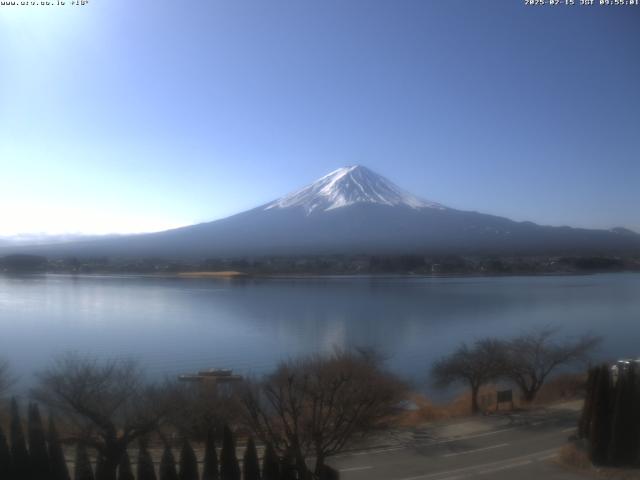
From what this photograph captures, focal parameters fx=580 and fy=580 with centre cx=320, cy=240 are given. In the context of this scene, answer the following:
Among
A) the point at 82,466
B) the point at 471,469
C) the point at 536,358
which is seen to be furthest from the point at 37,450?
the point at 536,358

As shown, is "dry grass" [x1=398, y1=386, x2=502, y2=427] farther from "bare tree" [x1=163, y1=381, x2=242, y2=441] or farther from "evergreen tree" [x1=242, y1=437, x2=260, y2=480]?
"evergreen tree" [x1=242, y1=437, x2=260, y2=480]

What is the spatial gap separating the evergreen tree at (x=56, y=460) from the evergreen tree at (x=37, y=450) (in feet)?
0.09

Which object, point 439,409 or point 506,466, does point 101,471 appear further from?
point 439,409

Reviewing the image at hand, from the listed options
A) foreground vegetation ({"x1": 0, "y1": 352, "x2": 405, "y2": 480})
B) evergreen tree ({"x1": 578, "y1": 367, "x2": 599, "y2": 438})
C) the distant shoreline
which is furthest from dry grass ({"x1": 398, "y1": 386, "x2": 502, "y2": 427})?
the distant shoreline

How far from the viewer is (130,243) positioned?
95.9ft

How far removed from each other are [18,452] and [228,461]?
112 cm

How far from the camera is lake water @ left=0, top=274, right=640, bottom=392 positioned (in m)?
7.40

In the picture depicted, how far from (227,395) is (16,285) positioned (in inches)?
490

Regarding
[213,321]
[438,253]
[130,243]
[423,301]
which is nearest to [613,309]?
[423,301]

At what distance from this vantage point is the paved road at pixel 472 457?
3705mm

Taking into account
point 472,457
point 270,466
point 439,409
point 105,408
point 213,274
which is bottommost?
point 439,409

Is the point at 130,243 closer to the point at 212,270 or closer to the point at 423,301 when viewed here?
the point at 212,270

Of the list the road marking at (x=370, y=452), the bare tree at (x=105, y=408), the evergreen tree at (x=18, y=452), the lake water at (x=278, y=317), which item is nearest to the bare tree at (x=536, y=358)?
the lake water at (x=278, y=317)

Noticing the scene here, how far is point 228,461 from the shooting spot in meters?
3.32
